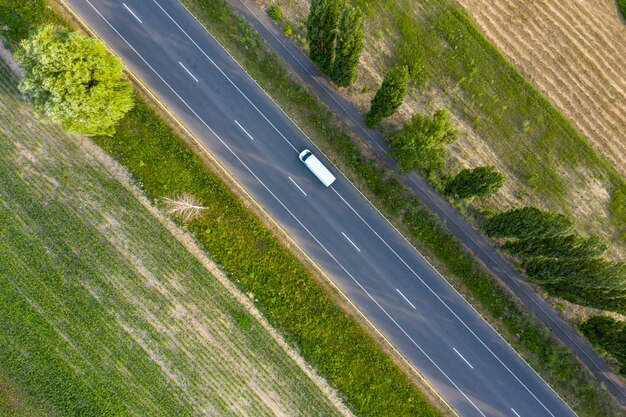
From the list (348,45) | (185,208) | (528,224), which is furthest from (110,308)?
(528,224)

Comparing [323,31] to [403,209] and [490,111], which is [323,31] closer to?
[403,209]

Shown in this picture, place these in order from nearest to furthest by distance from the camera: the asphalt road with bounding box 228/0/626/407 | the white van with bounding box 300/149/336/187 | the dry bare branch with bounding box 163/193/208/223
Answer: the dry bare branch with bounding box 163/193/208/223 < the white van with bounding box 300/149/336/187 < the asphalt road with bounding box 228/0/626/407

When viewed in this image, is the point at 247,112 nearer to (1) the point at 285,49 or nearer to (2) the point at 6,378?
(1) the point at 285,49

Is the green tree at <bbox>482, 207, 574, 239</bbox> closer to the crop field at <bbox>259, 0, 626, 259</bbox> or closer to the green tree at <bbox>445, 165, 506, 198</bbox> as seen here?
the green tree at <bbox>445, 165, 506, 198</bbox>

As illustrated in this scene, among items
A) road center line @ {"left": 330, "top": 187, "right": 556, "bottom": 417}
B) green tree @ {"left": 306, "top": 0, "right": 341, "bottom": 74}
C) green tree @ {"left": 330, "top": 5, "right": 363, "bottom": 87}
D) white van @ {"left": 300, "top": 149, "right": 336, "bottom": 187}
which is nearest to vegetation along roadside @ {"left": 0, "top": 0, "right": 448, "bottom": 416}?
white van @ {"left": 300, "top": 149, "right": 336, "bottom": 187}

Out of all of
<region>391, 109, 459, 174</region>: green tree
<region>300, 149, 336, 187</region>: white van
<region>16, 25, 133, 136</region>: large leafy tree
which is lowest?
<region>391, 109, 459, 174</region>: green tree

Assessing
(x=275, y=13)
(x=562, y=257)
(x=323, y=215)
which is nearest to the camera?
(x=562, y=257)

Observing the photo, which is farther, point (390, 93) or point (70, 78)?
point (390, 93)
